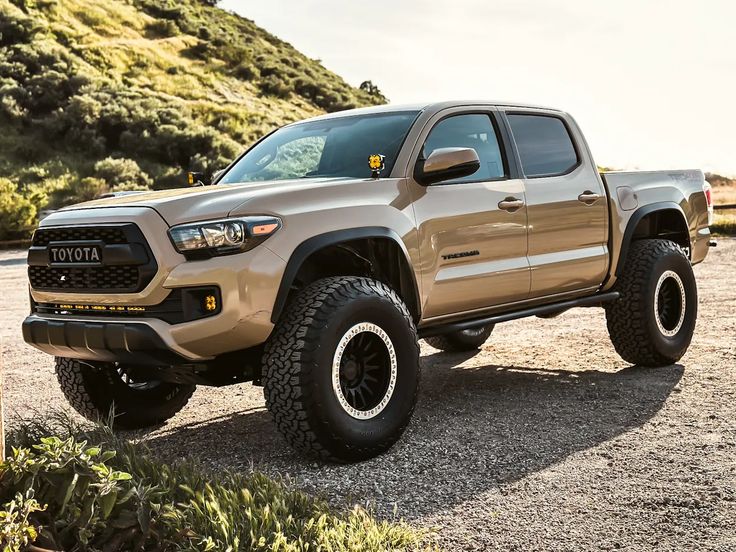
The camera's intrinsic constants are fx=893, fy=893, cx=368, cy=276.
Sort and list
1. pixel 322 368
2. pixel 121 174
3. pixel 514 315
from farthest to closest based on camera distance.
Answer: pixel 121 174 < pixel 514 315 < pixel 322 368

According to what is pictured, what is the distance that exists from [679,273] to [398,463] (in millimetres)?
3619

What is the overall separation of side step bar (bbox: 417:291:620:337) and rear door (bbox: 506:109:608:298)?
11 cm

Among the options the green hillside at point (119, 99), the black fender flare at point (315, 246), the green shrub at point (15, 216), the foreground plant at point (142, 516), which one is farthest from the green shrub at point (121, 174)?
the foreground plant at point (142, 516)

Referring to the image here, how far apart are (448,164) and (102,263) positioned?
2.00m

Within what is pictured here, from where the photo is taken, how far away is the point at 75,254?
4684 mm

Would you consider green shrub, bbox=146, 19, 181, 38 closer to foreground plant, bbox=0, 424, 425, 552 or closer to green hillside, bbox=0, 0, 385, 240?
green hillside, bbox=0, 0, 385, 240

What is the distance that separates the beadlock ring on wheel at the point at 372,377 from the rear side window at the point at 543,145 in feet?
6.48

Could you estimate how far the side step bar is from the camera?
5.50 meters

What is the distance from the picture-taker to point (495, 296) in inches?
227

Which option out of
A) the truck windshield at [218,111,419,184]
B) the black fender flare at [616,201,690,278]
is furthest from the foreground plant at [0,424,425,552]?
the black fender flare at [616,201,690,278]

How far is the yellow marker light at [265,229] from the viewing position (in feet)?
14.5

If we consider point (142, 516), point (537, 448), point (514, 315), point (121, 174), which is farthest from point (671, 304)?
point (121, 174)

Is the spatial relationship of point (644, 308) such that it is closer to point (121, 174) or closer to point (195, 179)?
point (195, 179)

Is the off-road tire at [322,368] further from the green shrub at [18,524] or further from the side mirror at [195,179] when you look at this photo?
the side mirror at [195,179]
